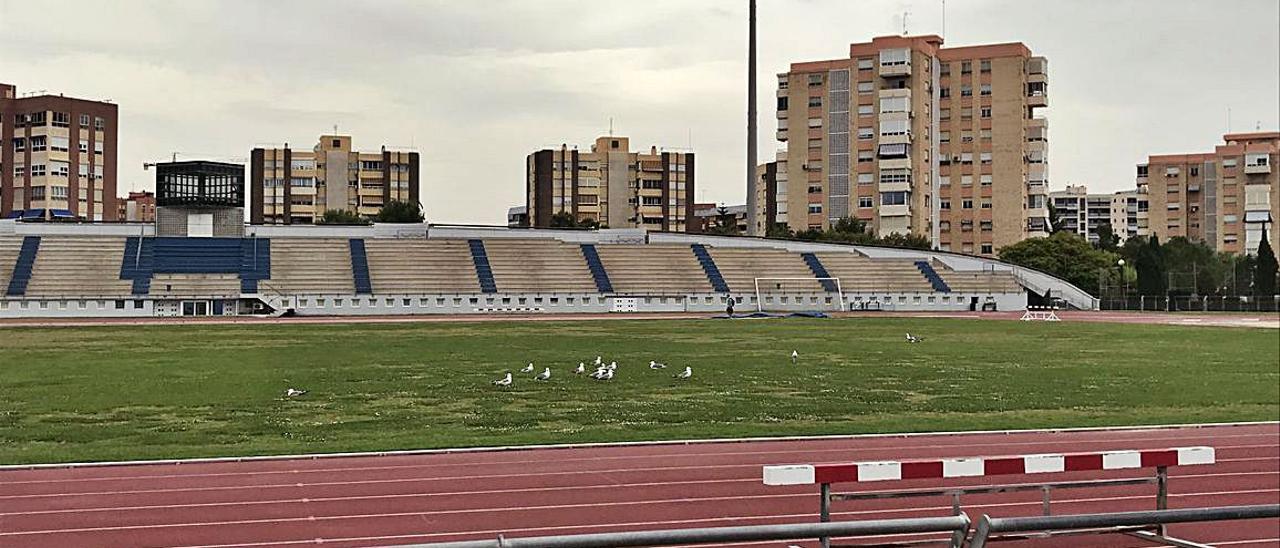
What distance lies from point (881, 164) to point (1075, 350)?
7477 cm

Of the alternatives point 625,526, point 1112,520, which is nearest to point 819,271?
point 625,526

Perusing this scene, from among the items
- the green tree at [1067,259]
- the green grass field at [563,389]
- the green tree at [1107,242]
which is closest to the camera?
the green grass field at [563,389]

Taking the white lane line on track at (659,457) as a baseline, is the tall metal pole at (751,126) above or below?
above

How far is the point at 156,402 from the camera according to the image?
20375mm

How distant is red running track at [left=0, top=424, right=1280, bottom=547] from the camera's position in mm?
10117

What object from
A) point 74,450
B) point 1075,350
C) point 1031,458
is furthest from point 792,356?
point 1031,458

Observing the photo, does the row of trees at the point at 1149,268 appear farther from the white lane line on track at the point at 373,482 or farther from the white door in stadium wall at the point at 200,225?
the white lane line on track at the point at 373,482

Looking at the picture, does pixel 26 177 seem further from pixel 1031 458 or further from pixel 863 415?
pixel 1031 458

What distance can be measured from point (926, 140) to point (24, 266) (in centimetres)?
7361

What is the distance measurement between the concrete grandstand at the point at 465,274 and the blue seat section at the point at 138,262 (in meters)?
0.11

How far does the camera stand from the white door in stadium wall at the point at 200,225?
7375 centimetres

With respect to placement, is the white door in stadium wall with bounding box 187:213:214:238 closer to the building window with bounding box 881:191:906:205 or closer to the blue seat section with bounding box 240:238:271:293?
the blue seat section with bounding box 240:238:271:293

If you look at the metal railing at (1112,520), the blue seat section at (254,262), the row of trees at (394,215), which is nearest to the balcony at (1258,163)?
the row of trees at (394,215)

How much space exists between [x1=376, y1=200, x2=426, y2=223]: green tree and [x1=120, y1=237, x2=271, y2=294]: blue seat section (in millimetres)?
34649
